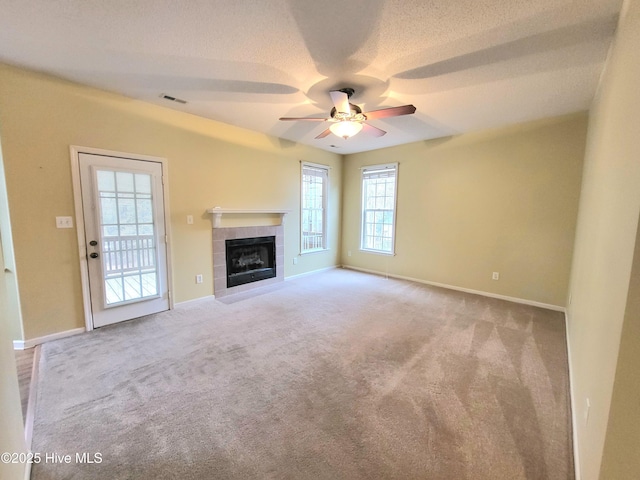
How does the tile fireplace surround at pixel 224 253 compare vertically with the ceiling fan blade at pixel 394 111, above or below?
below

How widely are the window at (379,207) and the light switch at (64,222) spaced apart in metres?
4.84

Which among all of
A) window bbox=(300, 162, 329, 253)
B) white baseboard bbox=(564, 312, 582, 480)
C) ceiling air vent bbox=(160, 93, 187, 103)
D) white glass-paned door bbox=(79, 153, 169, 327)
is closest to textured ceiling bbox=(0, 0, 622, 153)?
ceiling air vent bbox=(160, 93, 187, 103)

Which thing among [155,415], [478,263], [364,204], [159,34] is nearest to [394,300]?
[478,263]

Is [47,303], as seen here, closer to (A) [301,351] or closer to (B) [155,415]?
(B) [155,415]

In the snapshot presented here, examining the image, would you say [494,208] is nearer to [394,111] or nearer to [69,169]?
[394,111]

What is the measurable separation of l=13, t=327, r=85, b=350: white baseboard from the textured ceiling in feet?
8.76

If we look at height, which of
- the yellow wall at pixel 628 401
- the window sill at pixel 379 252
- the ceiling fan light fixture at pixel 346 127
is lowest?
the window sill at pixel 379 252

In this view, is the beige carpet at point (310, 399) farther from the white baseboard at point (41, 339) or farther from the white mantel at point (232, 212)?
the white mantel at point (232, 212)

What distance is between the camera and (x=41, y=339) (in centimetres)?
278

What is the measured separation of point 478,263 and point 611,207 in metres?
3.19

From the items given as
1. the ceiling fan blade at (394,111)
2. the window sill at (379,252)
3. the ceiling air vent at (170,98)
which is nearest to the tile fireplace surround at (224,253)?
the ceiling air vent at (170,98)

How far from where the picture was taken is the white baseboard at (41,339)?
2.70m

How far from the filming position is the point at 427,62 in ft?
7.45

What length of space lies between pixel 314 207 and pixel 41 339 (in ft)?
14.7
